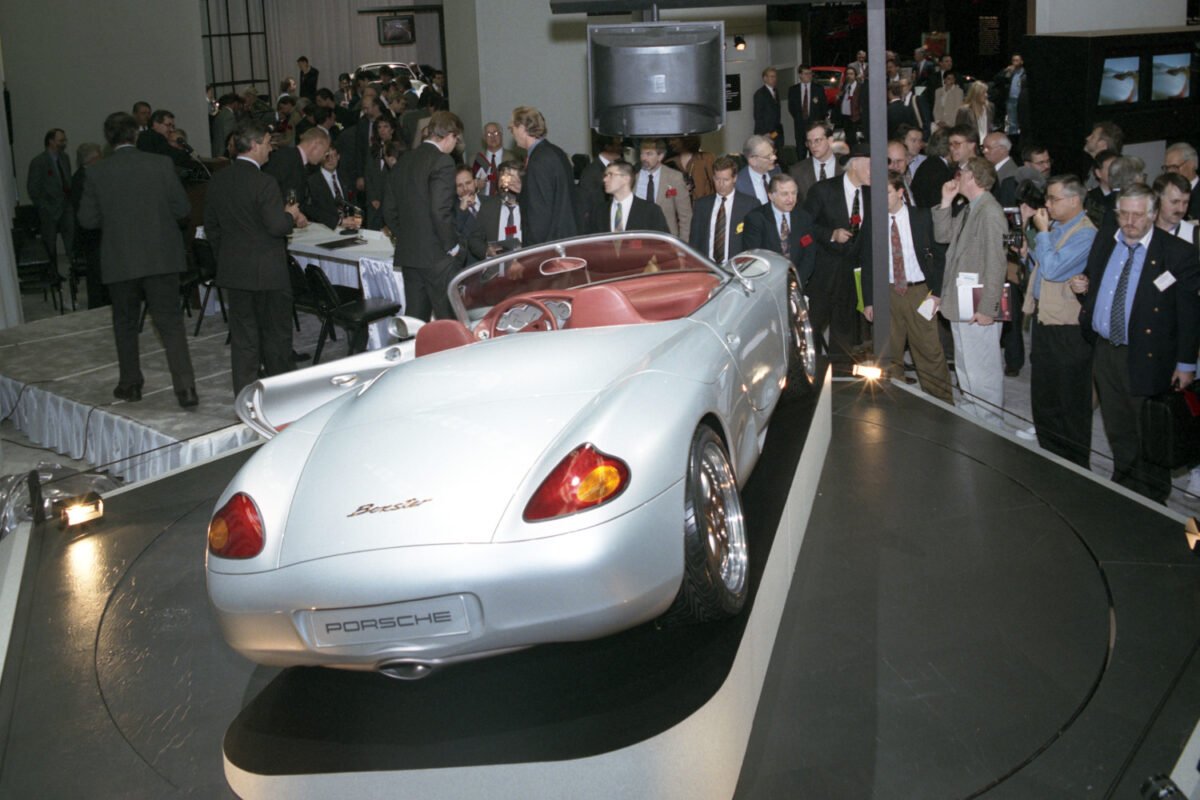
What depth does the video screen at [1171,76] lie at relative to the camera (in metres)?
11.8

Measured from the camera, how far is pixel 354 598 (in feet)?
9.71

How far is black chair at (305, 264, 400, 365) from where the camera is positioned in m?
8.27

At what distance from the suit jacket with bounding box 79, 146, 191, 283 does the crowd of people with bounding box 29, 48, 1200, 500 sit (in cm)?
1

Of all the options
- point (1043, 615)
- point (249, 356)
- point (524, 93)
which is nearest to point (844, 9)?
point (524, 93)

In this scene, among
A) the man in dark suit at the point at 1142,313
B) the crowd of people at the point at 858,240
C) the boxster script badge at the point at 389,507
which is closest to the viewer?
the boxster script badge at the point at 389,507

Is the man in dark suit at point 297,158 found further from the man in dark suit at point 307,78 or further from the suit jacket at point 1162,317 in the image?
the man in dark suit at point 307,78

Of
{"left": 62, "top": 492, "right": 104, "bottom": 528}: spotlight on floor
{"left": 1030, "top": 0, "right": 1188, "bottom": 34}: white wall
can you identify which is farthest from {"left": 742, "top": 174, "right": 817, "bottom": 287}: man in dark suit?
{"left": 1030, "top": 0, "right": 1188, "bottom": 34}: white wall

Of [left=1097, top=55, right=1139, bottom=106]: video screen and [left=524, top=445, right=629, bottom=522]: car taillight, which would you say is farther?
[left=1097, top=55, right=1139, bottom=106]: video screen

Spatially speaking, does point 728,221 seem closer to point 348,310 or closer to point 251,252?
point 348,310

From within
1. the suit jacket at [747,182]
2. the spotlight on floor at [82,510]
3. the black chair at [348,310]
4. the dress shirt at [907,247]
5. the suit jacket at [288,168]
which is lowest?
the spotlight on floor at [82,510]

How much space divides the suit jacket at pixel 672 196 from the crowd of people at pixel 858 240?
0.01 meters

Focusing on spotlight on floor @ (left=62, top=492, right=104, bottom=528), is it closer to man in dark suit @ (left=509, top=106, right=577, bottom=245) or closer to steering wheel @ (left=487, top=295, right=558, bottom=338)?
steering wheel @ (left=487, top=295, right=558, bottom=338)

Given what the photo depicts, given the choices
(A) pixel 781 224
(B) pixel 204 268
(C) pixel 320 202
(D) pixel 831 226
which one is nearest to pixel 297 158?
(C) pixel 320 202

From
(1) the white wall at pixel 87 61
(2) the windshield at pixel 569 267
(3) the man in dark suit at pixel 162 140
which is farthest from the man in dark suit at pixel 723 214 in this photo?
(1) the white wall at pixel 87 61
